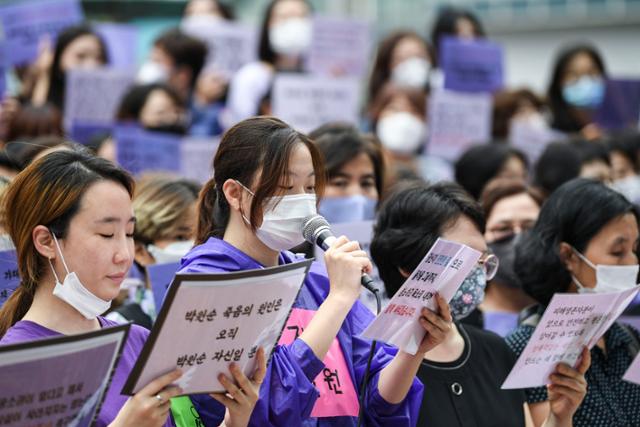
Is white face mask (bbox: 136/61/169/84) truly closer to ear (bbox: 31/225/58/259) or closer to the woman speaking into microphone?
the woman speaking into microphone

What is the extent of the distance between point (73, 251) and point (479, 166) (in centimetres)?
442

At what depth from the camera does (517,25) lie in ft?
63.9

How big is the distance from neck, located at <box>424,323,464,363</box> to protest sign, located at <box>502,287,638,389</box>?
1.24 feet

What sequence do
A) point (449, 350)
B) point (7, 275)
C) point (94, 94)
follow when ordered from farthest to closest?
point (94, 94) < point (449, 350) < point (7, 275)

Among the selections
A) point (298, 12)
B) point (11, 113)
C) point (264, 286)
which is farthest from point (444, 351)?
point (298, 12)

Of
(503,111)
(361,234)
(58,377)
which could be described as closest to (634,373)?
(361,234)

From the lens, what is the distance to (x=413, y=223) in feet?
14.8

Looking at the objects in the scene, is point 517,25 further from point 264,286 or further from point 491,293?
point 264,286

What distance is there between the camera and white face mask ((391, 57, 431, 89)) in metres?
9.30

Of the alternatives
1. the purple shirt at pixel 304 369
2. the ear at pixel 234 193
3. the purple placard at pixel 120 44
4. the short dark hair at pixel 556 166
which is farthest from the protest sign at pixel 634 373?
the purple placard at pixel 120 44

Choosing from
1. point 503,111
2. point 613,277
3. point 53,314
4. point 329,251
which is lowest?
point 503,111

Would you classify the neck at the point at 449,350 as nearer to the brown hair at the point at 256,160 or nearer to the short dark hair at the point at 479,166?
the brown hair at the point at 256,160

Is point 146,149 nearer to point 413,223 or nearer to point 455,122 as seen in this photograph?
point 455,122

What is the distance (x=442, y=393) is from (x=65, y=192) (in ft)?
5.64
